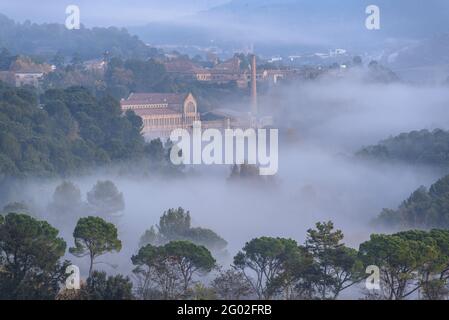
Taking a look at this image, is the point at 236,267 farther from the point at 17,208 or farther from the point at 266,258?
the point at 17,208

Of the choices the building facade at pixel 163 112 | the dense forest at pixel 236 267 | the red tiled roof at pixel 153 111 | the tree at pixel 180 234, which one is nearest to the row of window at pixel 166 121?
the building facade at pixel 163 112

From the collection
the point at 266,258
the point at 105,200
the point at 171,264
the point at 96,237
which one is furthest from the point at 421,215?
the point at 96,237

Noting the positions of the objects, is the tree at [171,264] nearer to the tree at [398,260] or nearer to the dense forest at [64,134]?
the tree at [398,260]

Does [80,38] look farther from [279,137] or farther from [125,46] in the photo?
[279,137]

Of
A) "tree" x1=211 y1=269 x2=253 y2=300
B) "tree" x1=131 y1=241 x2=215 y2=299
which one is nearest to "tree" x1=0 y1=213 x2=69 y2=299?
"tree" x1=131 y1=241 x2=215 y2=299

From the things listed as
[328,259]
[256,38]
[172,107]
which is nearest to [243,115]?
[172,107]

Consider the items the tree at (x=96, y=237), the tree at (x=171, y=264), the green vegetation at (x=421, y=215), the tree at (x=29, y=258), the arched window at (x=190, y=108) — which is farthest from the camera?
the arched window at (x=190, y=108)
